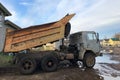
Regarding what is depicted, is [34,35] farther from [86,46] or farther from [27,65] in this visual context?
[86,46]

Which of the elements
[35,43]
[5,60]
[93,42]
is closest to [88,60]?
[93,42]

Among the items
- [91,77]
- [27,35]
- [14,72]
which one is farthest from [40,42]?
[91,77]

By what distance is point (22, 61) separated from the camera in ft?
43.2

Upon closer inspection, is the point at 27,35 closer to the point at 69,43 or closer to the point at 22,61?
the point at 22,61

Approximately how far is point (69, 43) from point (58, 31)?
330 centimetres

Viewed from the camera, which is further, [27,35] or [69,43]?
[69,43]

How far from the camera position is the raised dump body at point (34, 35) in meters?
13.4

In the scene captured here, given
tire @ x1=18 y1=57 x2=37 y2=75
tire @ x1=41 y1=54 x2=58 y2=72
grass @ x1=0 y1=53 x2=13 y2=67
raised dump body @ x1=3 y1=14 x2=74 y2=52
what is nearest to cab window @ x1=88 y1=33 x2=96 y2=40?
raised dump body @ x1=3 y1=14 x2=74 y2=52

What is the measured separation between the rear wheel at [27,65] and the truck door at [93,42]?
4525 mm

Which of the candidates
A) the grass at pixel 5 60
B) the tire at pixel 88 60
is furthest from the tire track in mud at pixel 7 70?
the tire at pixel 88 60

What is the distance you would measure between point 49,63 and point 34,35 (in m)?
1.93

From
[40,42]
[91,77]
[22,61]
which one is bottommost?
[91,77]

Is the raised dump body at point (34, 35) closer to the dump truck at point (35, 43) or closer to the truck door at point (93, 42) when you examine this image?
the dump truck at point (35, 43)

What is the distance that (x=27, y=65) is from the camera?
13.2 metres
